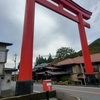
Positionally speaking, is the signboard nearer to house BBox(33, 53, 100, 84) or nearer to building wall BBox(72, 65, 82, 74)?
house BBox(33, 53, 100, 84)

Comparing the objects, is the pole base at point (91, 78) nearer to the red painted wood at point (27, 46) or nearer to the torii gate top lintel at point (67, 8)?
the torii gate top lintel at point (67, 8)

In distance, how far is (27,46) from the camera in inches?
243

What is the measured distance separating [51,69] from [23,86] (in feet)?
55.1

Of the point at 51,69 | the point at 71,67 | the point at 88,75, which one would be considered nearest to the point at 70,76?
the point at 71,67

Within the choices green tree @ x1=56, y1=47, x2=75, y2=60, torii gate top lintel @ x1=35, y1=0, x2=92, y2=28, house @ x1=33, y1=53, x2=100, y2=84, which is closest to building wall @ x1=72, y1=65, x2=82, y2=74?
house @ x1=33, y1=53, x2=100, y2=84

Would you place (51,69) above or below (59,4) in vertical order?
below

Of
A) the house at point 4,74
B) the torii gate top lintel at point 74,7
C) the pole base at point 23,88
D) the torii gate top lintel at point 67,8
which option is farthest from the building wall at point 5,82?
the torii gate top lintel at point 74,7

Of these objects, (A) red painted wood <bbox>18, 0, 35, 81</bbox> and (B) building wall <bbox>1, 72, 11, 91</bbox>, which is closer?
(A) red painted wood <bbox>18, 0, 35, 81</bbox>

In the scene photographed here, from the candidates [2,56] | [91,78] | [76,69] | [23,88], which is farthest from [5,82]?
[76,69]

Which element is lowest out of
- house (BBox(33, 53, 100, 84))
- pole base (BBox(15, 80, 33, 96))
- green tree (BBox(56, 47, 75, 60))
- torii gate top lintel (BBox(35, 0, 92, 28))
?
pole base (BBox(15, 80, 33, 96))

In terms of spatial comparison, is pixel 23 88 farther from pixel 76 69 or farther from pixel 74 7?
pixel 76 69

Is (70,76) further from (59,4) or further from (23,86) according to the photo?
(23,86)

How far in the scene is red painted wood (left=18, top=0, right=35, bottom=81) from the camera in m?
5.72

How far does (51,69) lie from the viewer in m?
21.9
